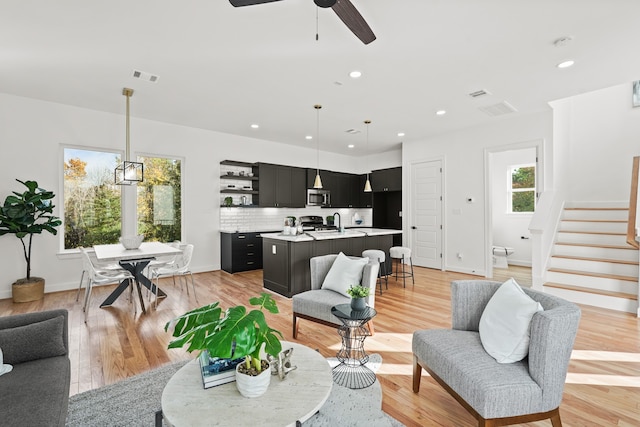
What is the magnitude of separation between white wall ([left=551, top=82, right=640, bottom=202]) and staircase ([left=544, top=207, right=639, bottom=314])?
589mm

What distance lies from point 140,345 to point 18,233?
9.60 feet

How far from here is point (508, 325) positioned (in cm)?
174

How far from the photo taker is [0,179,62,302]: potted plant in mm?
4113

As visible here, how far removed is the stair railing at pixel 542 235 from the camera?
457 cm

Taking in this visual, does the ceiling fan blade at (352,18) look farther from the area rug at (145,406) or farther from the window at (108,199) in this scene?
the window at (108,199)

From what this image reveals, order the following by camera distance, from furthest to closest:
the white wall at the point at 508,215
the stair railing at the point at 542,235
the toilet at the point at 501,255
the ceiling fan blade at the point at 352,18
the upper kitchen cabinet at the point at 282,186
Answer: the white wall at the point at 508,215, the upper kitchen cabinet at the point at 282,186, the toilet at the point at 501,255, the stair railing at the point at 542,235, the ceiling fan blade at the point at 352,18

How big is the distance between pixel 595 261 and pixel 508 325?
13.3 ft

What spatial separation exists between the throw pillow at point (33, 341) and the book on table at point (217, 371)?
105cm

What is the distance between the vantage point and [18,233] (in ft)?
13.6

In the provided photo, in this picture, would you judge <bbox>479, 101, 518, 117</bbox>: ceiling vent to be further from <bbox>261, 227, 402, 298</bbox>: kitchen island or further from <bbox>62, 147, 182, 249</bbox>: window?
<bbox>62, 147, 182, 249</bbox>: window

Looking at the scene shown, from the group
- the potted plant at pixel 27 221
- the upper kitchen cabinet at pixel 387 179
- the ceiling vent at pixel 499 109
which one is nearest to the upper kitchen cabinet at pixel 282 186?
the upper kitchen cabinet at pixel 387 179

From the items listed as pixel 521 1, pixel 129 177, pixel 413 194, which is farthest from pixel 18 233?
pixel 413 194

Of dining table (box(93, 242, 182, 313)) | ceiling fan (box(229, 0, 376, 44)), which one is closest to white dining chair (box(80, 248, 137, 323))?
dining table (box(93, 242, 182, 313))

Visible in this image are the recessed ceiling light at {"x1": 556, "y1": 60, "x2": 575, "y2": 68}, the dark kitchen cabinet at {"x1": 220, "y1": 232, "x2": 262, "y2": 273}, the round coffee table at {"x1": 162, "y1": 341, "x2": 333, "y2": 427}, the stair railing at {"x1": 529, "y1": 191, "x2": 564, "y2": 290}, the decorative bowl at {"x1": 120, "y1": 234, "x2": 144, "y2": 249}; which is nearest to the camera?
the round coffee table at {"x1": 162, "y1": 341, "x2": 333, "y2": 427}
